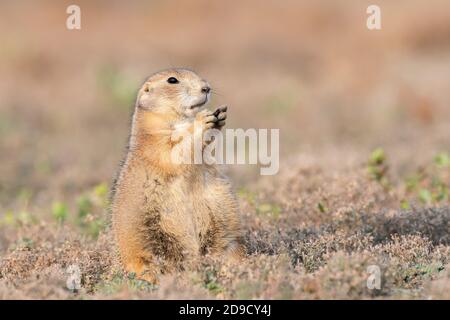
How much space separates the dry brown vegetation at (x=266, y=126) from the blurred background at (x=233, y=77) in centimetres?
5

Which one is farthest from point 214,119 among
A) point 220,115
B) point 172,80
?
point 172,80

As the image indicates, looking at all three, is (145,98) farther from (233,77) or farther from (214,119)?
(233,77)

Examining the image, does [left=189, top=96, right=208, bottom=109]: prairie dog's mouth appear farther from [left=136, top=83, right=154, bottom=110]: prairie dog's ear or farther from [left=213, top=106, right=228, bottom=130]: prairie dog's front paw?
[left=213, top=106, right=228, bottom=130]: prairie dog's front paw

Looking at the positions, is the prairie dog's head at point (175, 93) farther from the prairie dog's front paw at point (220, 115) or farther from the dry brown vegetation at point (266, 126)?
the dry brown vegetation at point (266, 126)

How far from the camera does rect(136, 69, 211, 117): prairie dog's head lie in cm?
600

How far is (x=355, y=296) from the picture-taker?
491cm

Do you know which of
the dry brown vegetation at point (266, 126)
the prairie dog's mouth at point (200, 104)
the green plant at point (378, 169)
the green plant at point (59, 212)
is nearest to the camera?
the dry brown vegetation at point (266, 126)

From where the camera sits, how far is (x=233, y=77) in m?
17.7

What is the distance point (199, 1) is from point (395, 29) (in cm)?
581

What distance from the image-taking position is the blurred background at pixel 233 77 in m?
11.5

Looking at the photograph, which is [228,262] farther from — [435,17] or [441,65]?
[435,17]

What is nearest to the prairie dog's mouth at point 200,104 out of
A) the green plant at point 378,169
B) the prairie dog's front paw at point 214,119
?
the prairie dog's front paw at point 214,119
